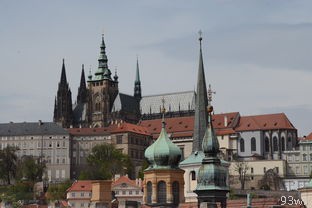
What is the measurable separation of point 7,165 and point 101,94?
39574 millimetres

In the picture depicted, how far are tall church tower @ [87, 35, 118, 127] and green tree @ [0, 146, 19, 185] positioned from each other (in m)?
33.0

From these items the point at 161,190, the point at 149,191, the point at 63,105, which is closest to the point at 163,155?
the point at 161,190

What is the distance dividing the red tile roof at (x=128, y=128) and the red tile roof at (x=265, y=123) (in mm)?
21874

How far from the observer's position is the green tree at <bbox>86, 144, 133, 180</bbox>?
140 m

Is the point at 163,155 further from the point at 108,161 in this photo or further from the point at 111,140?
the point at 111,140

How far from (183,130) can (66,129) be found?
2669 cm

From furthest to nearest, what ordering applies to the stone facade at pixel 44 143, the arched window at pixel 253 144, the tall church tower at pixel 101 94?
the tall church tower at pixel 101 94 → the stone facade at pixel 44 143 → the arched window at pixel 253 144

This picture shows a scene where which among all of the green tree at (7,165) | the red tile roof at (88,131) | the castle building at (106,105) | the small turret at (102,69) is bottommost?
the green tree at (7,165)

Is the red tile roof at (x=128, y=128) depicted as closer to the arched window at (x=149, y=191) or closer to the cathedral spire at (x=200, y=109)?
the cathedral spire at (x=200, y=109)

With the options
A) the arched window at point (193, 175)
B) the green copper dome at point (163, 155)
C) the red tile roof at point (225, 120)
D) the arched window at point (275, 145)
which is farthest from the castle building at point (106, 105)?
the green copper dome at point (163, 155)

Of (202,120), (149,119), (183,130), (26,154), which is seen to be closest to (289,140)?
(183,130)

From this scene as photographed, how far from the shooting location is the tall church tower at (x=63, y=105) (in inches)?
7210

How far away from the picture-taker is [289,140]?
496 feet

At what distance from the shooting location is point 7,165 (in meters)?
148
